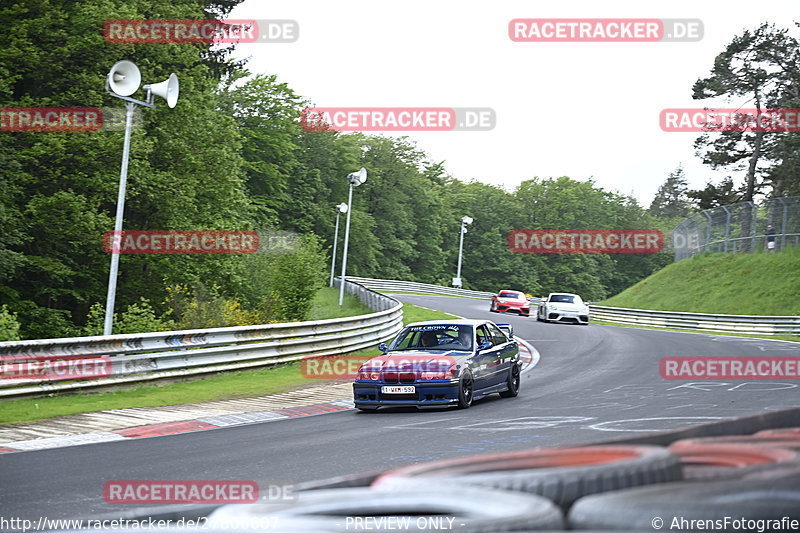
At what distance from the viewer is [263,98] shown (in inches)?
2835

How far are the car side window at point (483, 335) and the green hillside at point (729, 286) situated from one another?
33041 millimetres

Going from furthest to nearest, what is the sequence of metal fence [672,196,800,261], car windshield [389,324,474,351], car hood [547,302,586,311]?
metal fence [672,196,800,261] < car hood [547,302,586,311] < car windshield [389,324,474,351]

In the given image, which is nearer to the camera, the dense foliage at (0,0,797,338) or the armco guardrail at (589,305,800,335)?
the dense foliage at (0,0,797,338)

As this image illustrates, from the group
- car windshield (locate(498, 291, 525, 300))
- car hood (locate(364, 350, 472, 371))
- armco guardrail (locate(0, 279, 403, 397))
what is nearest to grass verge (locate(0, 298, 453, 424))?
armco guardrail (locate(0, 279, 403, 397))

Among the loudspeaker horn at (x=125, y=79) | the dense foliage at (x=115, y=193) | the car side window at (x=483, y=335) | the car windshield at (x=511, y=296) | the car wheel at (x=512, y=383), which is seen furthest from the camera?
the car windshield at (x=511, y=296)

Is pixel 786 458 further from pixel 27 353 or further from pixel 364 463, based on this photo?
pixel 27 353

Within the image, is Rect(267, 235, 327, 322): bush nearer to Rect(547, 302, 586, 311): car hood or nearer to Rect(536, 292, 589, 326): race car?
Rect(536, 292, 589, 326): race car

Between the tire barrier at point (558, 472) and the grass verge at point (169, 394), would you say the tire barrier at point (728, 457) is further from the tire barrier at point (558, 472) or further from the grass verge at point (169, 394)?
the grass verge at point (169, 394)

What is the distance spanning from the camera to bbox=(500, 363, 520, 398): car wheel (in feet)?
51.5

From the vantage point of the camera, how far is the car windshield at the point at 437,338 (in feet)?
49.4

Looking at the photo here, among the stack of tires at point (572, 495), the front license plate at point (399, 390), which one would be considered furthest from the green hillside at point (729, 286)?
the stack of tires at point (572, 495)

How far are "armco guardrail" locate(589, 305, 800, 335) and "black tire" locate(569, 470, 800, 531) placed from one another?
A: 126ft

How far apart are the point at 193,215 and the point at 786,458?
34192mm

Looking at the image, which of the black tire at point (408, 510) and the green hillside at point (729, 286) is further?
the green hillside at point (729, 286)
